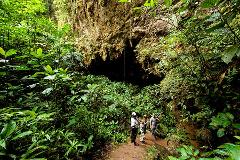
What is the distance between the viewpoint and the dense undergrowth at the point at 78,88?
150 inches

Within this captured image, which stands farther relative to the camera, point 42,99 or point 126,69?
point 126,69

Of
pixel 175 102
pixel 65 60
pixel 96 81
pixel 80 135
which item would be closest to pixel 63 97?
pixel 65 60

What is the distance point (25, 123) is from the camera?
4.69 m

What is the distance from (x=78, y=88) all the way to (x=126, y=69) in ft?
29.4

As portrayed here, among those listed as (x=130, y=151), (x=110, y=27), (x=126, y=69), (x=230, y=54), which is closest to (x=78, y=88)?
(x=130, y=151)

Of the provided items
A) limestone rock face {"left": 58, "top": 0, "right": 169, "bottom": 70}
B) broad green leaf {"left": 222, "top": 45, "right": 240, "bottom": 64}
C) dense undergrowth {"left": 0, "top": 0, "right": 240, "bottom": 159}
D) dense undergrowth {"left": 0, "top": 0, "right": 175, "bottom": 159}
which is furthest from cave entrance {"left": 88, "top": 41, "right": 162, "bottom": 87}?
broad green leaf {"left": 222, "top": 45, "right": 240, "bottom": 64}

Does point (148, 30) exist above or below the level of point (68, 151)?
above

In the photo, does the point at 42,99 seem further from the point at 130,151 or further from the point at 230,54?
the point at 230,54

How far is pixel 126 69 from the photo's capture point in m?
14.5

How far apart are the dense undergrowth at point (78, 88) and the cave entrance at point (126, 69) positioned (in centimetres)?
323

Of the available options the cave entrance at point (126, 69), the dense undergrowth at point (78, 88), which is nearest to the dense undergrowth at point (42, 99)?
the dense undergrowth at point (78, 88)

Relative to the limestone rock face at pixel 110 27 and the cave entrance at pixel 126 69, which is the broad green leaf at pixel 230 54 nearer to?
the limestone rock face at pixel 110 27

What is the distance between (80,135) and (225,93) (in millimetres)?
4460

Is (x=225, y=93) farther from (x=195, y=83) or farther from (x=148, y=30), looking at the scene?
(x=148, y=30)
